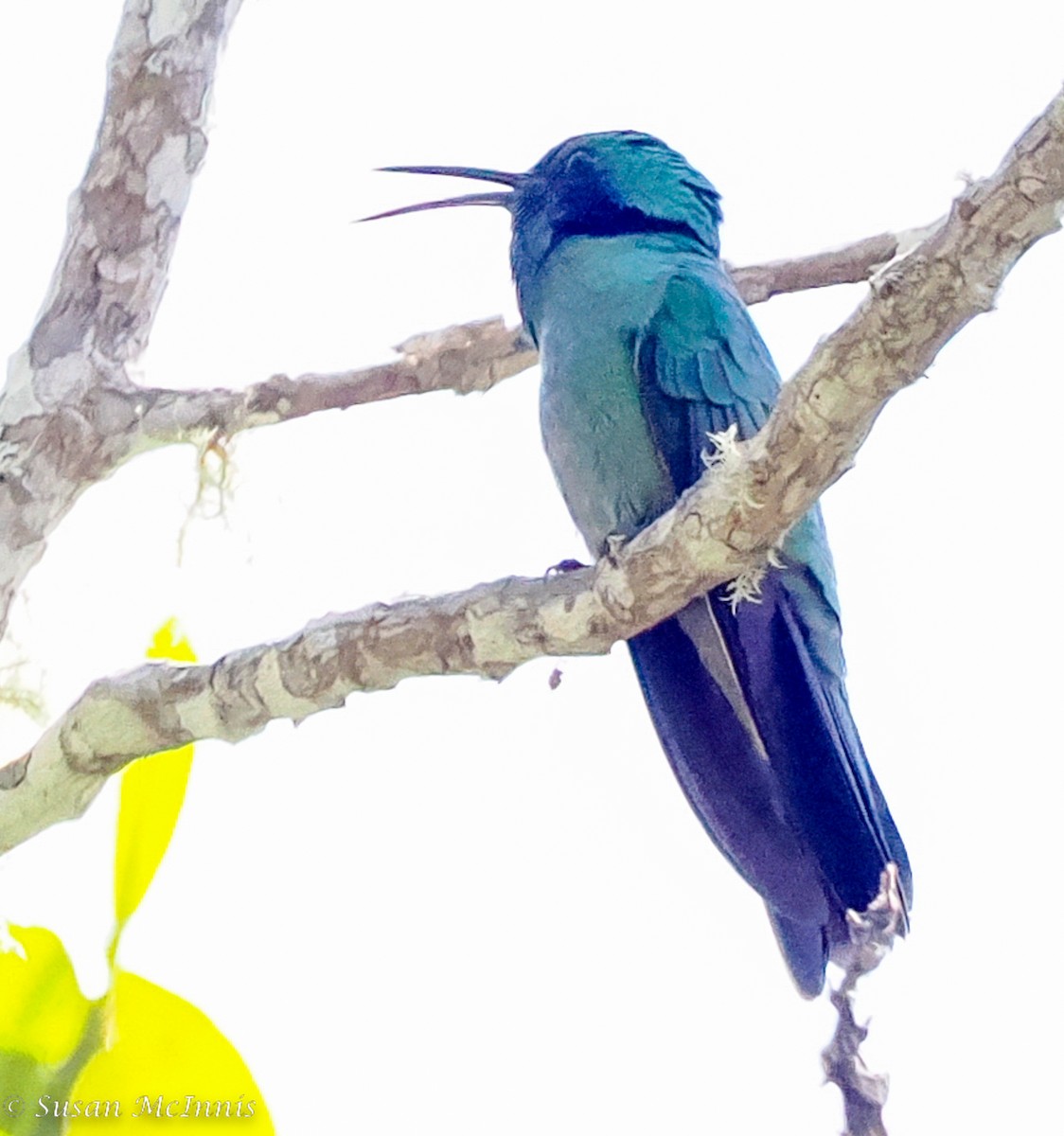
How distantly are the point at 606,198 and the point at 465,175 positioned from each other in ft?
1.95

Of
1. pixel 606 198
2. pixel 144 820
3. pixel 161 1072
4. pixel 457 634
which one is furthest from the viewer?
pixel 606 198

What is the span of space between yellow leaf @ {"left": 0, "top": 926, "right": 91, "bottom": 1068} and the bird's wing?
1.71m

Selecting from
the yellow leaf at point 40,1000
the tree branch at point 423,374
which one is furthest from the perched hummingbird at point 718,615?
the yellow leaf at point 40,1000

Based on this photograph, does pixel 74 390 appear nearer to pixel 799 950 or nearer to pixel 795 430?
pixel 795 430

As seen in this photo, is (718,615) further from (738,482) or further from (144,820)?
(144,820)

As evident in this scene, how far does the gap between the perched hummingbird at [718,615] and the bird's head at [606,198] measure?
0.22 meters

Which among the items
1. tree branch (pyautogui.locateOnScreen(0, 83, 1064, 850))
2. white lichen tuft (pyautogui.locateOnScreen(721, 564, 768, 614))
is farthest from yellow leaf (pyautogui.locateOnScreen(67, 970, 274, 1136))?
white lichen tuft (pyautogui.locateOnScreen(721, 564, 768, 614))

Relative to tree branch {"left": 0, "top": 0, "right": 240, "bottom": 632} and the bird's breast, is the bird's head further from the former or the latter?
tree branch {"left": 0, "top": 0, "right": 240, "bottom": 632}

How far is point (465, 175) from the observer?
4.48m

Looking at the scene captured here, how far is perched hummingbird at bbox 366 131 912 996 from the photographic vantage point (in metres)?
3.12

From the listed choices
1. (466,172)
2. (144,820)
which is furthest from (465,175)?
(144,820)

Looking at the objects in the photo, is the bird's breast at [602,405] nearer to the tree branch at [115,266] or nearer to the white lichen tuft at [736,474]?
the white lichen tuft at [736,474]

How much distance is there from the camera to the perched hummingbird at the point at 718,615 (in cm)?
312

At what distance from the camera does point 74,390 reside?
319cm
